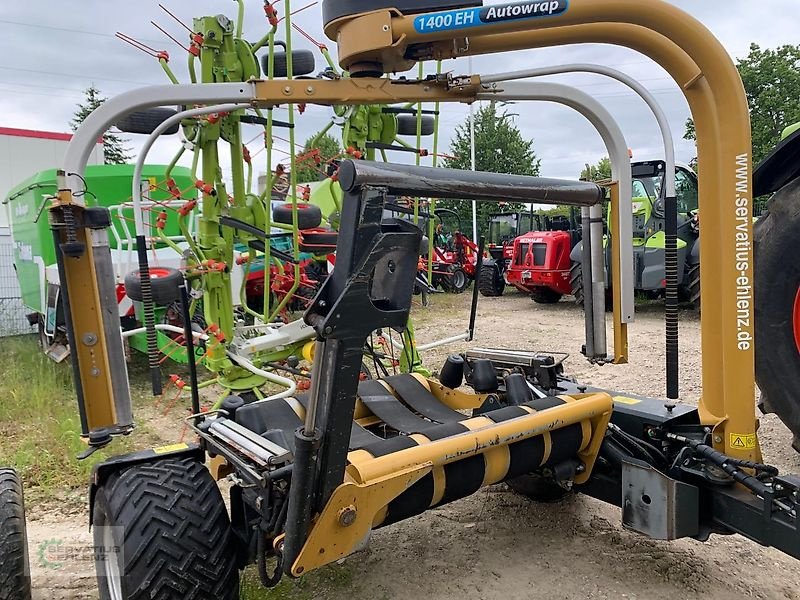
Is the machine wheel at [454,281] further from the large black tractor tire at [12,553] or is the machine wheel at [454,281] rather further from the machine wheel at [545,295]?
the large black tractor tire at [12,553]

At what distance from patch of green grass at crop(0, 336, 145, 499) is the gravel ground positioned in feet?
1.53

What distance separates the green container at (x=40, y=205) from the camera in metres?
7.16

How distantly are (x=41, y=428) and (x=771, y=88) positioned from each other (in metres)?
26.8

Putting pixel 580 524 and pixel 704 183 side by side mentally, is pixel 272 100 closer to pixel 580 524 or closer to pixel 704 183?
pixel 704 183

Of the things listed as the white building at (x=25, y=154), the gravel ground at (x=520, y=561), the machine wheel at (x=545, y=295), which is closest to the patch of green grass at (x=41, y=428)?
the gravel ground at (x=520, y=561)

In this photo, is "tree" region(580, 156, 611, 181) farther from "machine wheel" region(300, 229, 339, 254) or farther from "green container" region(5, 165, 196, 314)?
"green container" region(5, 165, 196, 314)

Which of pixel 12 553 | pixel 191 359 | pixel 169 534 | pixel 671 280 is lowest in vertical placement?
pixel 12 553

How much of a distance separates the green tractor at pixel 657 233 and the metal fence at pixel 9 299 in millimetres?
7740

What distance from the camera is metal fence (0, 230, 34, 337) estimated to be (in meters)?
9.24

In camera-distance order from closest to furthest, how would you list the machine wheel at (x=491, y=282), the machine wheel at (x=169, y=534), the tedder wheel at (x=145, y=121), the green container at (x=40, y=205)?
the machine wheel at (x=169, y=534) → the tedder wheel at (x=145, y=121) → the green container at (x=40, y=205) → the machine wheel at (x=491, y=282)

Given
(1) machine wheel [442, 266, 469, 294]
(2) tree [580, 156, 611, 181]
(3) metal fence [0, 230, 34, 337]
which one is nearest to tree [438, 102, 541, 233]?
(2) tree [580, 156, 611, 181]

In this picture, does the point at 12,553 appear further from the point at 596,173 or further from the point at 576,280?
the point at 596,173

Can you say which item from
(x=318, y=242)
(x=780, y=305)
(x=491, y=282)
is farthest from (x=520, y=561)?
(x=491, y=282)

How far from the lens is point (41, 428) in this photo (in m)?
5.15
